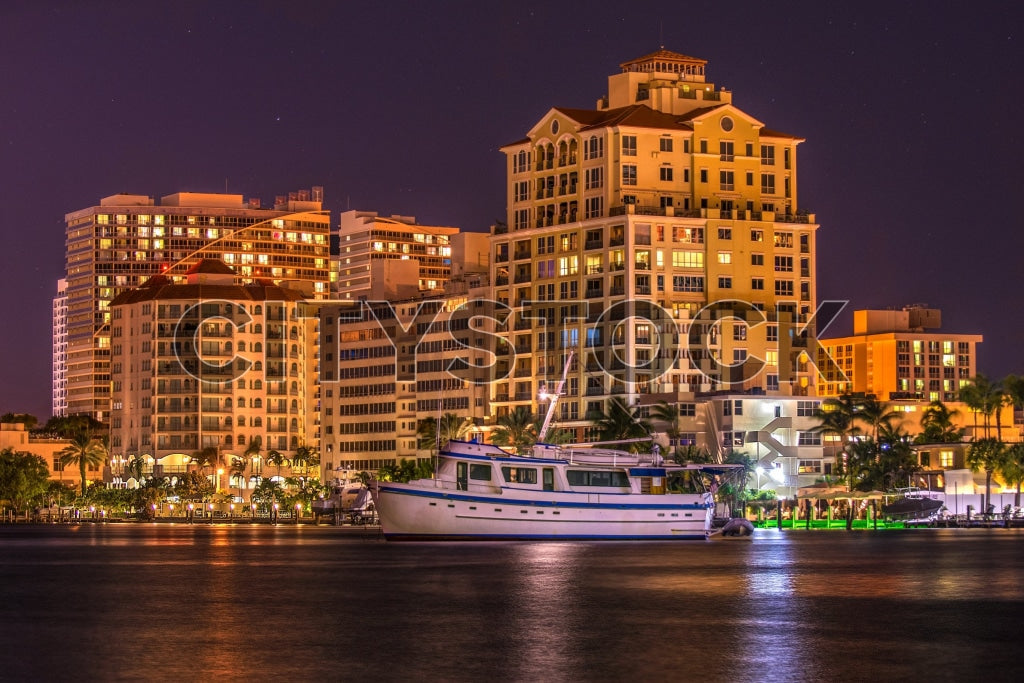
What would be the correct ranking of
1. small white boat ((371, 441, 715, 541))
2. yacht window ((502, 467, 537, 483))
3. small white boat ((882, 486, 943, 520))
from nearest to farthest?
small white boat ((371, 441, 715, 541))
yacht window ((502, 467, 537, 483))
small white boat ((882, 486, 943, 520))

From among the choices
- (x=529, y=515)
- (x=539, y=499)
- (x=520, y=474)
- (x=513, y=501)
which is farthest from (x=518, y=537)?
(x=520, y=474)

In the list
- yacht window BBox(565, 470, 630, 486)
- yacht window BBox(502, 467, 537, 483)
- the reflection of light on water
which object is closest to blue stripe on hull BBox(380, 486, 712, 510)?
yacht window BBox(565, 470, 630, 486)

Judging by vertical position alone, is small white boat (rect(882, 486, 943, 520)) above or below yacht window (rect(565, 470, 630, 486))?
below

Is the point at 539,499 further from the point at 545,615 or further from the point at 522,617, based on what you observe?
the point at 522,617

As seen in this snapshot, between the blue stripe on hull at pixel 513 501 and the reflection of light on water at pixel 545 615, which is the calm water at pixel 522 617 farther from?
the blue stripe on hull at pixel 513 501

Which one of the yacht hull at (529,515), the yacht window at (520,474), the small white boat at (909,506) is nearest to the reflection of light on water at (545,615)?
the yacht hull at (529,515)

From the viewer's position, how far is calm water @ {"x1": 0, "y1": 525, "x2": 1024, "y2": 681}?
169 feet

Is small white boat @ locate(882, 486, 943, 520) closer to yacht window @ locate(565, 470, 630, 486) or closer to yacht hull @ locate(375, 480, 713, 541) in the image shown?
yacht hull @ locate(375, 480, 713, 541)

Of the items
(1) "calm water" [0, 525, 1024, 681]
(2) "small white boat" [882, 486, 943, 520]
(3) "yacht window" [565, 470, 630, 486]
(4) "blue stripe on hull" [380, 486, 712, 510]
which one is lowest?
(2) "small white boat" [882, 486, 943, 520]

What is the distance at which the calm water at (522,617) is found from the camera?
2023 inches

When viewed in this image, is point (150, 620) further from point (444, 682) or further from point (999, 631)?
point (999, 631)

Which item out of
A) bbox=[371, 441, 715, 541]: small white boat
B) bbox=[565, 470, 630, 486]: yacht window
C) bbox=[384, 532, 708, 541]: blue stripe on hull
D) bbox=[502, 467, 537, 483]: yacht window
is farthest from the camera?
bbox=[565, 470, 630, 486]: yacht window

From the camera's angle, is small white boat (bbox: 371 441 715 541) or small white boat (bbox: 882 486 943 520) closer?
small white boat (bbox: 371 441 715 541)

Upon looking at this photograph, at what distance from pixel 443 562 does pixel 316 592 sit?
93.3 ft
